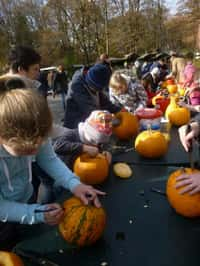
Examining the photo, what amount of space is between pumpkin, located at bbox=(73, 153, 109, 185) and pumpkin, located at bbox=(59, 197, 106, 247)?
0.42 m

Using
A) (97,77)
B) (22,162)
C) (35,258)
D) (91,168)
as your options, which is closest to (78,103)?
(97,77)

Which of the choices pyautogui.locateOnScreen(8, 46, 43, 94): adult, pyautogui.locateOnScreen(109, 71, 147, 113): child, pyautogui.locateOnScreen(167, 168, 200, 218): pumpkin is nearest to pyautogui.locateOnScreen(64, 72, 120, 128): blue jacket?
pyautogui.locateOnScreen(8, 46, 43, 94): adult

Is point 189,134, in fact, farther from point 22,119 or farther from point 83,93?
point 83,93

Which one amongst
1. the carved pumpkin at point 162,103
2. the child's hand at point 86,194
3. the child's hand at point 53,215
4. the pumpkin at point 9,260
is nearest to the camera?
the pumpkin at point 9,260

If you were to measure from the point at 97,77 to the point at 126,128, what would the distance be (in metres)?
0.44

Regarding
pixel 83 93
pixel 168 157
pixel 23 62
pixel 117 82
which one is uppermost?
pixel 23 62

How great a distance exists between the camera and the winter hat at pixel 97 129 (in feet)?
5.88

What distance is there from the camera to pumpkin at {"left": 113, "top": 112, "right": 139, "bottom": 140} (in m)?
2.47

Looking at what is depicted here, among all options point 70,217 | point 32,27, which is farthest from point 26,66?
point 32,27

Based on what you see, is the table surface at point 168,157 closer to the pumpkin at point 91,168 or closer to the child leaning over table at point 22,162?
the pumpkin at point 91,168

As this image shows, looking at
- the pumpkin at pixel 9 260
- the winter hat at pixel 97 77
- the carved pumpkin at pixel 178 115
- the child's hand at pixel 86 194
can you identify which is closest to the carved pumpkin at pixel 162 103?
the carved pumpkin at pixel 178 115

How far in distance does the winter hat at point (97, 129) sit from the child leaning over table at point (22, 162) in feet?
1.32

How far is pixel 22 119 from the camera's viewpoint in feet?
3.36

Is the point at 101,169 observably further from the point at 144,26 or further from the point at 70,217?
the point at 144,26
